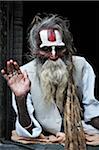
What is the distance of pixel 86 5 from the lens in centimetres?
1430

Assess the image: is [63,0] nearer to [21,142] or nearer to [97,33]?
[97,33]

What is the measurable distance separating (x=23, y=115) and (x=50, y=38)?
0.72 meters

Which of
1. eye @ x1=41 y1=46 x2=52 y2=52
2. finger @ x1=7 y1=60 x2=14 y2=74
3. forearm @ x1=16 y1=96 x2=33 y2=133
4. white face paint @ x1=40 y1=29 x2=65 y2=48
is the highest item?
white face paint @ x1=40 y1=29 x2=65 y2=48

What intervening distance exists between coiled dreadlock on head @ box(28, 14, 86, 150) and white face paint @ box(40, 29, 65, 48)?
0.04 meters

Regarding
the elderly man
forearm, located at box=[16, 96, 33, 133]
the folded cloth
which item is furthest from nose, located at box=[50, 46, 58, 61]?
the folded cloth

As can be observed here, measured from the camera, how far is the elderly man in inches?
561

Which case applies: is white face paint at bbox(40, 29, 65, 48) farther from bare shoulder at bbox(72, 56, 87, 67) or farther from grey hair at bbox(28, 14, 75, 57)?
bare shoulder at bbox(72, 56, 87, 67)

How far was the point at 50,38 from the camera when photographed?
14.2 metres

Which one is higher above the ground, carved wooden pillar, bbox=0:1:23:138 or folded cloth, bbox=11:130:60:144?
carved wooden pillar, bbox=0:1:23:138

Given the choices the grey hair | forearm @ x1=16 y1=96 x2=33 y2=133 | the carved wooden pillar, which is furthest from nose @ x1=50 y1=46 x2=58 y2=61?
forearm @ x1=16 y1=96 x2=33 y2=133

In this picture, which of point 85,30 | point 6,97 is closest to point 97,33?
point 85,30

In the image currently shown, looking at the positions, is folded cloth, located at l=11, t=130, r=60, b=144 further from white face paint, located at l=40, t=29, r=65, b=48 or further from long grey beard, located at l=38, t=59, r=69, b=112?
white face paint, located at l=40, t=29, r=65, b=48

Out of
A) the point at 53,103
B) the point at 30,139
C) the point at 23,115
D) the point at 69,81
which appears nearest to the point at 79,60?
the point at 69,81

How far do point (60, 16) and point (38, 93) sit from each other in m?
0.71
